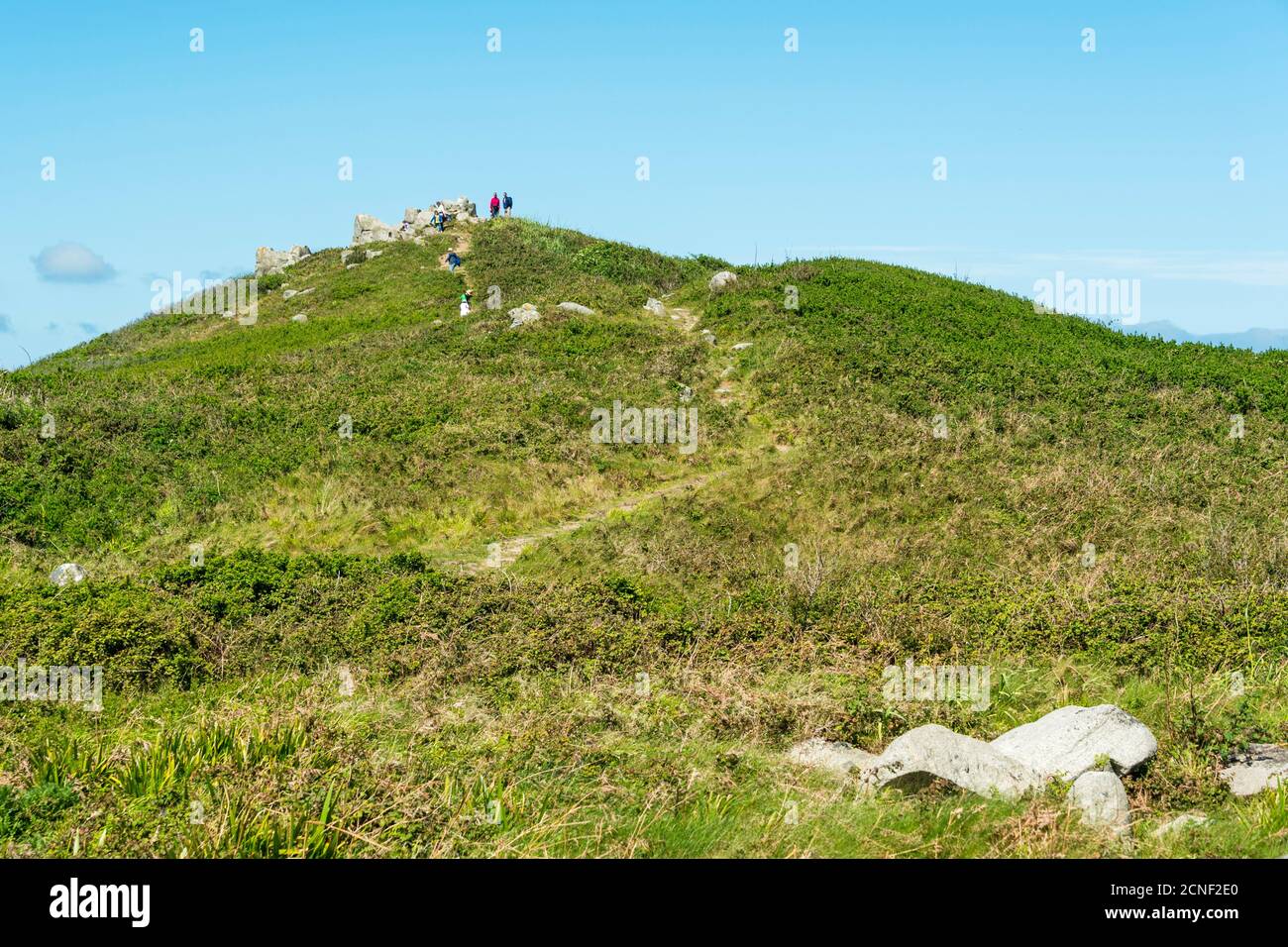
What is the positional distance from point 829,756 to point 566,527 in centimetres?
1264

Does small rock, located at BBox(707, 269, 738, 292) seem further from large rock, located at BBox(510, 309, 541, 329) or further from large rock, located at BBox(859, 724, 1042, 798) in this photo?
large rock, located at BBox(859, 724, 1042, 798)

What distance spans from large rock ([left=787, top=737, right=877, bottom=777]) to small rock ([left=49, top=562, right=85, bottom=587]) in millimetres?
13427

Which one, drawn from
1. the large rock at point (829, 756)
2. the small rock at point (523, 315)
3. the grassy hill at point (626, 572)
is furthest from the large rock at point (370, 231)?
the large rock at point (829, 756)

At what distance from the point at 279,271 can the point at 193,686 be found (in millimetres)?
48815

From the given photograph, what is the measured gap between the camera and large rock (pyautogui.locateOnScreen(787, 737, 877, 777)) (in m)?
8.78

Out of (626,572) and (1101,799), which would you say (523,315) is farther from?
(1101,799)

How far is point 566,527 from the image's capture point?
21.1 metres

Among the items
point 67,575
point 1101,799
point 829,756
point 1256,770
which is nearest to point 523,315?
point 67,575

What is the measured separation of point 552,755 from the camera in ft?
29.1
